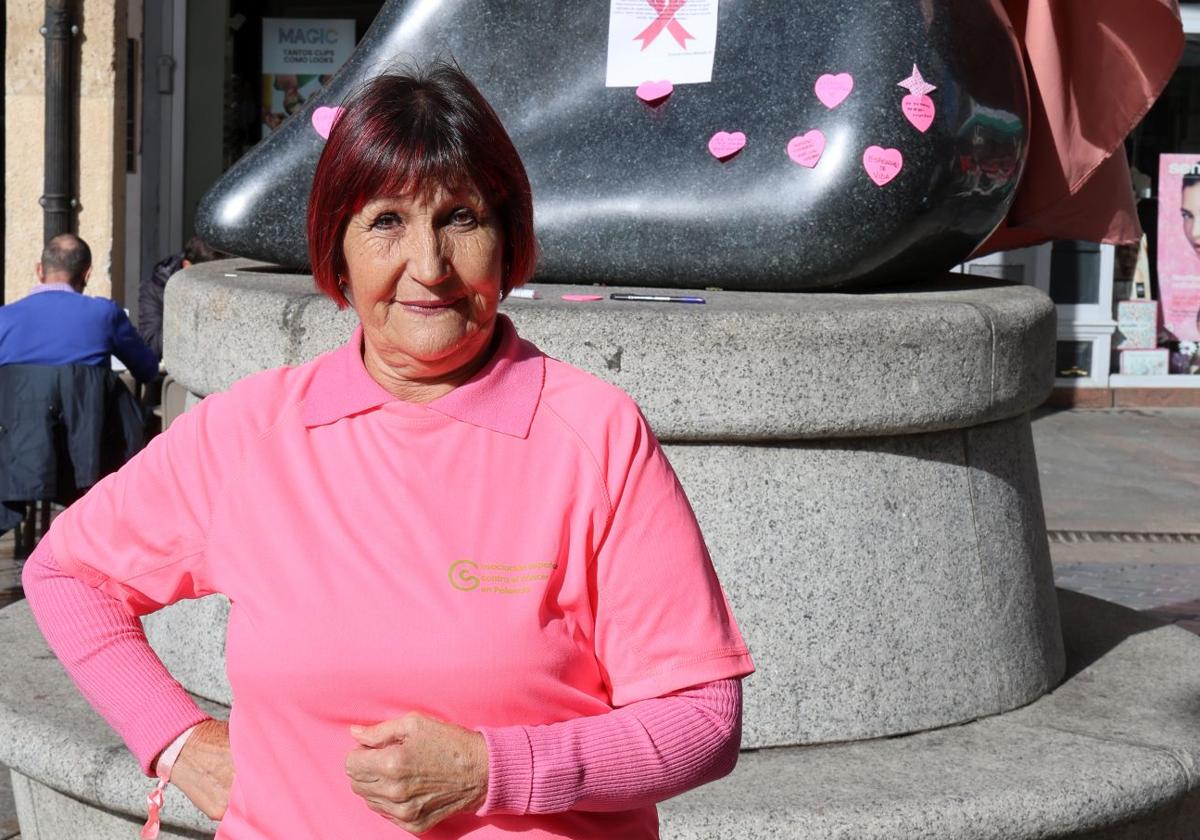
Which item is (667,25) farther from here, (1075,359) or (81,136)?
(1075,359)

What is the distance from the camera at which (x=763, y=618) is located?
3383mm

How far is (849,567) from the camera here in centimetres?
342

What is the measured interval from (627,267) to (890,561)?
1067mm

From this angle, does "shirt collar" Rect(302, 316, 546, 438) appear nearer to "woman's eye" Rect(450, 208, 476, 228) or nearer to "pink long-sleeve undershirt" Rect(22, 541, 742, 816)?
"woman's eye" Rect(450, 208, 476, 228)

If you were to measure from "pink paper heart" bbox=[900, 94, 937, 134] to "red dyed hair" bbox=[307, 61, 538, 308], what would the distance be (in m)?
1.96

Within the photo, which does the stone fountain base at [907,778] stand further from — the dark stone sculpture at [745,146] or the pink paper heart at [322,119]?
the pink paper heart at [322,119]

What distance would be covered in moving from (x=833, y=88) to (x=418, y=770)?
101 inches

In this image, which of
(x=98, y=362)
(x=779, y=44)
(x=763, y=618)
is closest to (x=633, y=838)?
(x=763, y=618)

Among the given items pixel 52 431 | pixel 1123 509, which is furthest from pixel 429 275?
pixel 1123 509

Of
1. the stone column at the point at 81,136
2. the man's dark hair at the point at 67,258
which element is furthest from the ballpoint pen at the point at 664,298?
the stone column at the point at 81,136

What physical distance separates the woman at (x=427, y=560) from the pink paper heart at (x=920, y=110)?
193 centimetres

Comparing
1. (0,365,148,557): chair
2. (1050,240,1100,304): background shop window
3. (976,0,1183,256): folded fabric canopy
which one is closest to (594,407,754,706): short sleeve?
(976,0,1183,256): folded fabric canopy

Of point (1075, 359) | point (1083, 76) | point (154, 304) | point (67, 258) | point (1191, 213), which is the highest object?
point (1083, 76)

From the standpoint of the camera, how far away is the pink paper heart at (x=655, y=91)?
4.22 m
